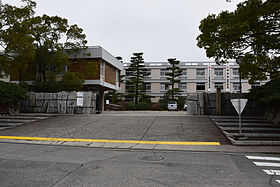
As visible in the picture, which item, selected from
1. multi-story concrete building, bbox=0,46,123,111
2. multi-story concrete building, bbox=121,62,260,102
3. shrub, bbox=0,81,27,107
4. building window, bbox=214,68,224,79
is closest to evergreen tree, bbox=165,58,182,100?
multi-story concrete building, bbox=121,62,260,102

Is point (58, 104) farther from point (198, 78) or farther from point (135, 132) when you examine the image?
point (198, 78)

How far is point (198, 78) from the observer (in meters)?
51.6

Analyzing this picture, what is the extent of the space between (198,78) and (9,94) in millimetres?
42123

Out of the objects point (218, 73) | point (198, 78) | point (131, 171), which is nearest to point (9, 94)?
point (131, 171)

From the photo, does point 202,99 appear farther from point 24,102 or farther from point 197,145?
point 24,102

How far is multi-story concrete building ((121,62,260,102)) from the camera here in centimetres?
5047

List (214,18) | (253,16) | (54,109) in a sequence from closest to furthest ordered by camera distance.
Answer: (253,16) → (214,18) → (54,109)

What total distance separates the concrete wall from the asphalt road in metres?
11.4

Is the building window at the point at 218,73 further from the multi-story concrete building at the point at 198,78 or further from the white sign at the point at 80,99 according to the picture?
the white sign at the point at 80,99

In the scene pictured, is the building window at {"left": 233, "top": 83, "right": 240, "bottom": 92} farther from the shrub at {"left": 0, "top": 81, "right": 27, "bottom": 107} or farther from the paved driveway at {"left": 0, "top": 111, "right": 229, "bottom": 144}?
the shrub at {"left": 0, "top": 81, "right": 27, "bottom": 107}

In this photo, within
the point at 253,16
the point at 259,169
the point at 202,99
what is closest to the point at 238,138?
the point at 259,169

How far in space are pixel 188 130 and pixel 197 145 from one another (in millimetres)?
2708

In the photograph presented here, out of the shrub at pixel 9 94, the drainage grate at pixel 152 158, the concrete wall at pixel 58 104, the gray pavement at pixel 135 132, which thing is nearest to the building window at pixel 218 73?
the concrete wall at pixel 58 104

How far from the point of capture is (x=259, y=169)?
218 inches
